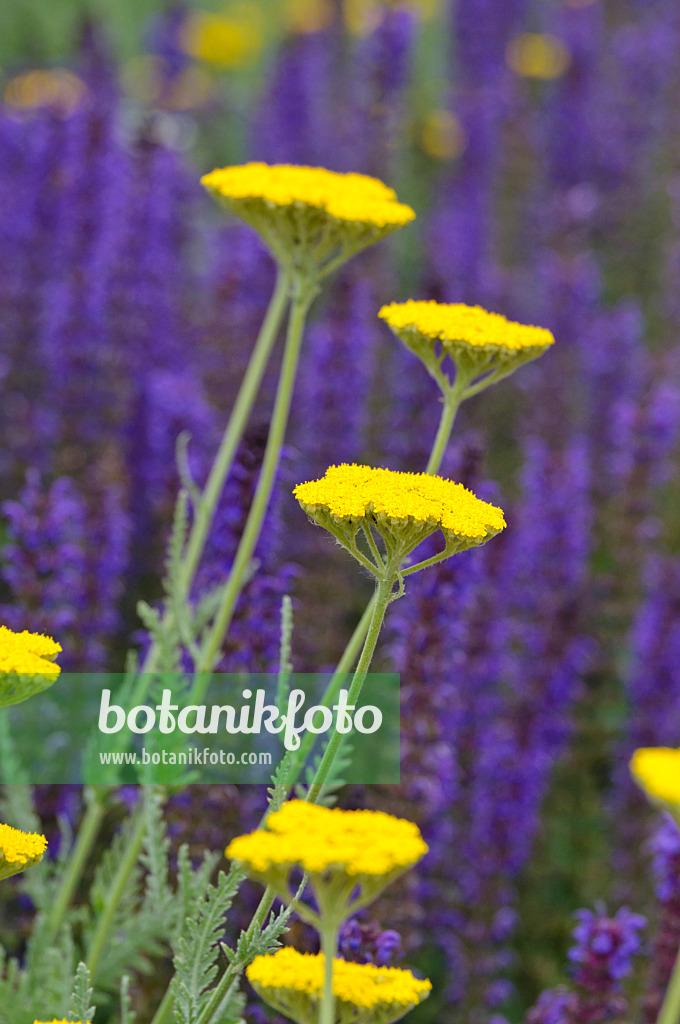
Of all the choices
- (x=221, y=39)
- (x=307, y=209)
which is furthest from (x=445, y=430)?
(x=221, y=39)

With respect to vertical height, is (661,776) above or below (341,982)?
above

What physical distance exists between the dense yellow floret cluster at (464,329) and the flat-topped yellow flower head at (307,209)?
11.4 inches

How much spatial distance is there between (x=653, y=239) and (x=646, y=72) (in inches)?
85.9

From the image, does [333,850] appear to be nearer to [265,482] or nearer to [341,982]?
[341,982]

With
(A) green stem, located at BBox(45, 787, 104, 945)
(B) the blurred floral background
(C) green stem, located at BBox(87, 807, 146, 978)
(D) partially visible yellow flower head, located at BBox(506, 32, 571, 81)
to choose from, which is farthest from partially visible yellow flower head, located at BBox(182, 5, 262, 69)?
(C) green stem, located at BBox(87, 807, 146, 978)

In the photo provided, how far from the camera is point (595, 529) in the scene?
22.6 feet

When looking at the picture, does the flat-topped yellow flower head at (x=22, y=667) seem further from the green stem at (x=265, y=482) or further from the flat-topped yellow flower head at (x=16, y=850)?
the green stem at (x=265, y=482)

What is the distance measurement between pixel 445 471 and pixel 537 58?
10430mm

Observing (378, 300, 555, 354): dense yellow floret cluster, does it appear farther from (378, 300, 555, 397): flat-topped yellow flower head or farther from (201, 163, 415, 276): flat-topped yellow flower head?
(201, 163, 415, 276): flat-topped yellow flower head

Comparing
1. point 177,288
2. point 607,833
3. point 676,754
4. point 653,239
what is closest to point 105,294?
point 177,288

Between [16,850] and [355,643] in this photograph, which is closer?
[16,850]

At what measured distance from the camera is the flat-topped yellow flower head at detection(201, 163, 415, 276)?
2553 mm

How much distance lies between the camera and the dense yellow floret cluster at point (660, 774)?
1.39 metres

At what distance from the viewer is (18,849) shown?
172 centimetres
